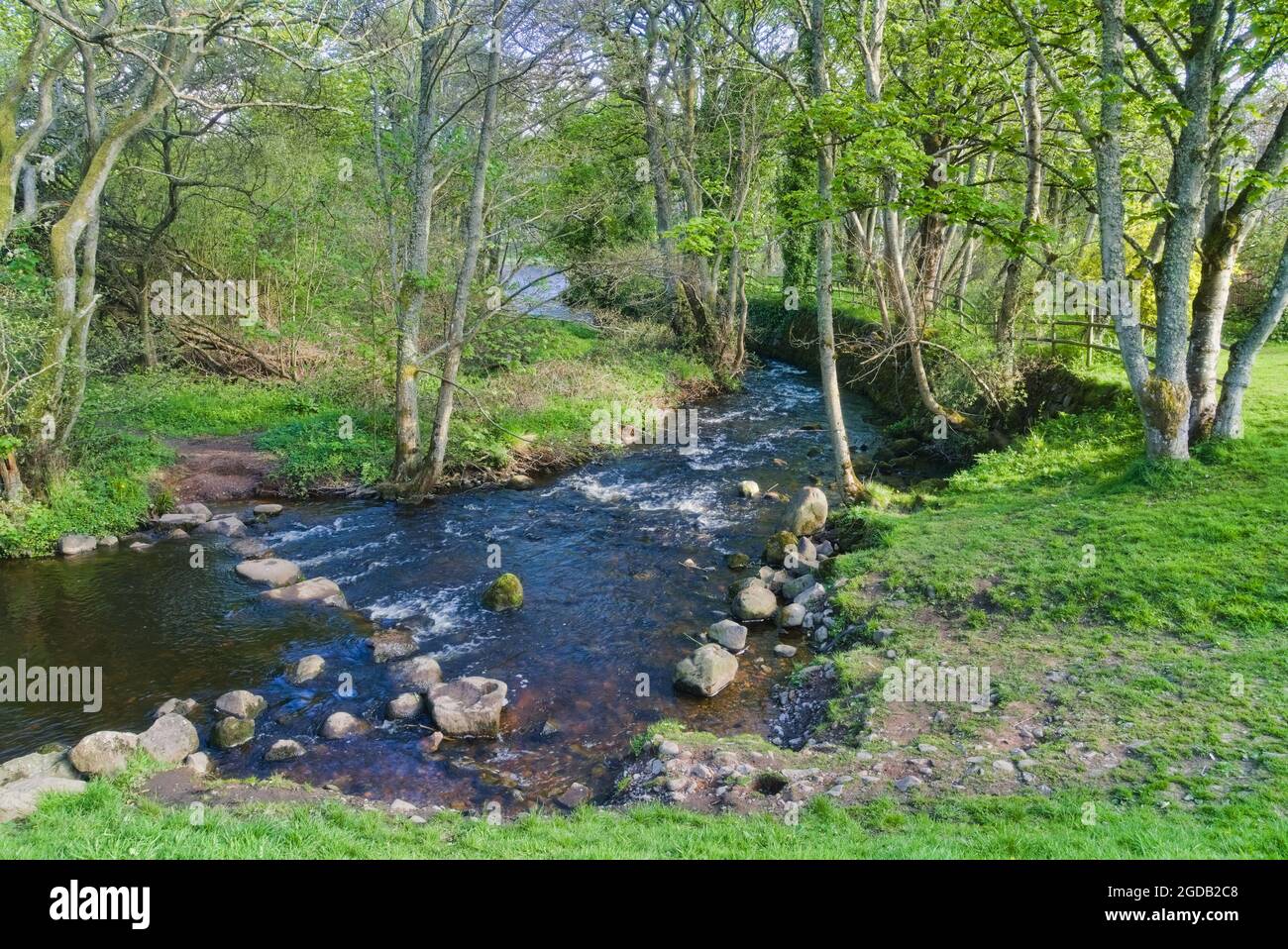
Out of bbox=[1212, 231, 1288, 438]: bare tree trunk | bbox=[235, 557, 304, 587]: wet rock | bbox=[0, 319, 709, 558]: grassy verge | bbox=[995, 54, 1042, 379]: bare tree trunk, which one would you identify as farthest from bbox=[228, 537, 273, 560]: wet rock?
bbox=[1212, 231, 1288, 438]: bare tree trunk

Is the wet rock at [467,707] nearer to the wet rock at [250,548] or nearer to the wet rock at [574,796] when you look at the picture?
the wet rock at [574,796]

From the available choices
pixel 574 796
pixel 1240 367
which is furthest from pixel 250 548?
pixel 1240 367

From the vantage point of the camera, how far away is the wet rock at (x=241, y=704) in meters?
9.03

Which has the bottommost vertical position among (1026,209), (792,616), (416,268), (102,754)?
(102,754)

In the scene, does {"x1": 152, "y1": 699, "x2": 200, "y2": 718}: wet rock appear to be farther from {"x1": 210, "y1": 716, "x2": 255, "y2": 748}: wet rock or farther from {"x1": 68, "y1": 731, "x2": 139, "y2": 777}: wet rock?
{"x1": 68, "y1": 731, "x2": 139, "y2": 777}: wet rock

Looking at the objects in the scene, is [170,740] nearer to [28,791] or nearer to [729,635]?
[28,791]

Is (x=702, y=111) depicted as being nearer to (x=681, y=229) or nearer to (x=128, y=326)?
(x=681, y=229)

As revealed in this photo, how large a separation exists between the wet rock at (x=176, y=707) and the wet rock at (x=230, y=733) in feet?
2.21

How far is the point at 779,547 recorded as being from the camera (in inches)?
531

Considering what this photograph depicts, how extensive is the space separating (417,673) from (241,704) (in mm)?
2109

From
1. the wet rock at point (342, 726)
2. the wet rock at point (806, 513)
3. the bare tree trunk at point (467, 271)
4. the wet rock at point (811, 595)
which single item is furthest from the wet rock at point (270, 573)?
the wet rock at point (806, 513)

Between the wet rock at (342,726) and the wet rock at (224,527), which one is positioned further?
the wet rock at (224,527)

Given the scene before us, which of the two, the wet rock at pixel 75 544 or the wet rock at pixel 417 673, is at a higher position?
the wet rock at pixel 75 544

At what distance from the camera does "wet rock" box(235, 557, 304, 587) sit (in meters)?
12.8
